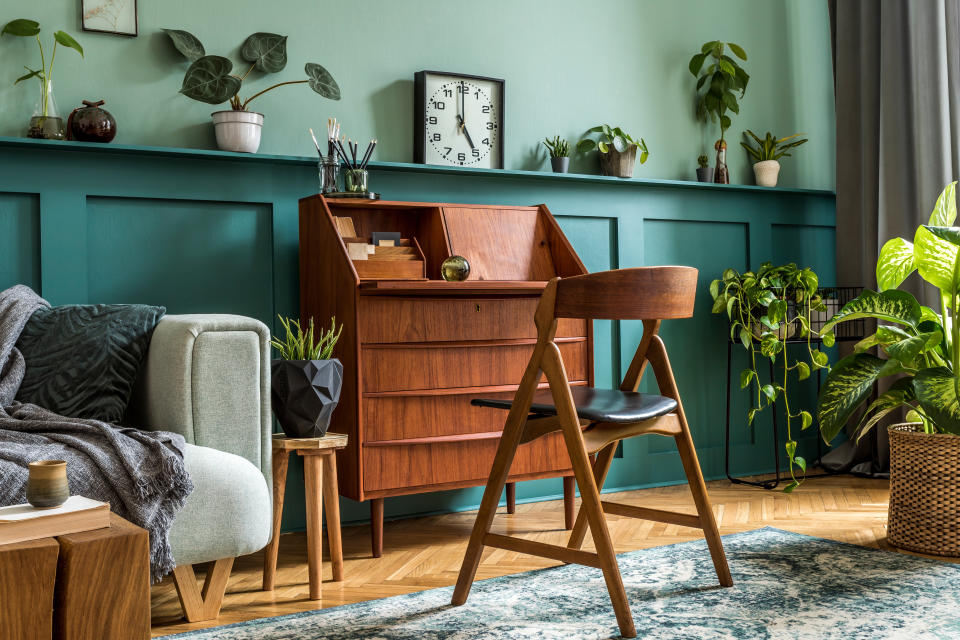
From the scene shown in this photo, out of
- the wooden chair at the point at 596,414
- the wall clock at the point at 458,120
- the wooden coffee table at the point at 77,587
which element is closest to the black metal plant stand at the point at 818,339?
the wall clock at the point at 458,120

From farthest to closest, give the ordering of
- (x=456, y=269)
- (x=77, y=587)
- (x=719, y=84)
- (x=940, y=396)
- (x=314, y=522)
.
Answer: (x=719, y=84), (x=456, y=269), (x=940, y=396), (x=314, y=522), (x=77, y=587)

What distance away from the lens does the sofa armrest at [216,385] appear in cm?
215

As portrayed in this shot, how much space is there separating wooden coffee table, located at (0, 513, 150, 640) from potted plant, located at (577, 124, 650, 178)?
2630 mm

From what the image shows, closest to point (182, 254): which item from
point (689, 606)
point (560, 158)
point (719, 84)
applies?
point (560, 158)

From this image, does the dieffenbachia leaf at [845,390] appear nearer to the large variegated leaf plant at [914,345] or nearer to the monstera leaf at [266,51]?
the large variegated leaf plant at [914,345]

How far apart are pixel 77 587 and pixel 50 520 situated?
0.35 ft

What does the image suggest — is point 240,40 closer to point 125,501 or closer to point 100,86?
point 100,86

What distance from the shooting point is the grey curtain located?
3572 mm

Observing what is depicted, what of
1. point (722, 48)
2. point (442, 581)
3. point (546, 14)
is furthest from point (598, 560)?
point (722, 48)

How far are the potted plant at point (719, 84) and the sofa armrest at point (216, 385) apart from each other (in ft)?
7.86

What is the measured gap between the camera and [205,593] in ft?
7.11

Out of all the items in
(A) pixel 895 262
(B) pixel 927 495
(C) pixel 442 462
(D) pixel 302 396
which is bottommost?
(B) pixel 927 495

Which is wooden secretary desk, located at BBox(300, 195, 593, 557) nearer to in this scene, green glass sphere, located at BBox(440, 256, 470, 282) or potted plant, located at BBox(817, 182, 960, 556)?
green glass sphere, located at BBox(440, 256, 470, 282)

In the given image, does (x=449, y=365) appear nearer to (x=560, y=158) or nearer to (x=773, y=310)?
(x=560, y=158)
